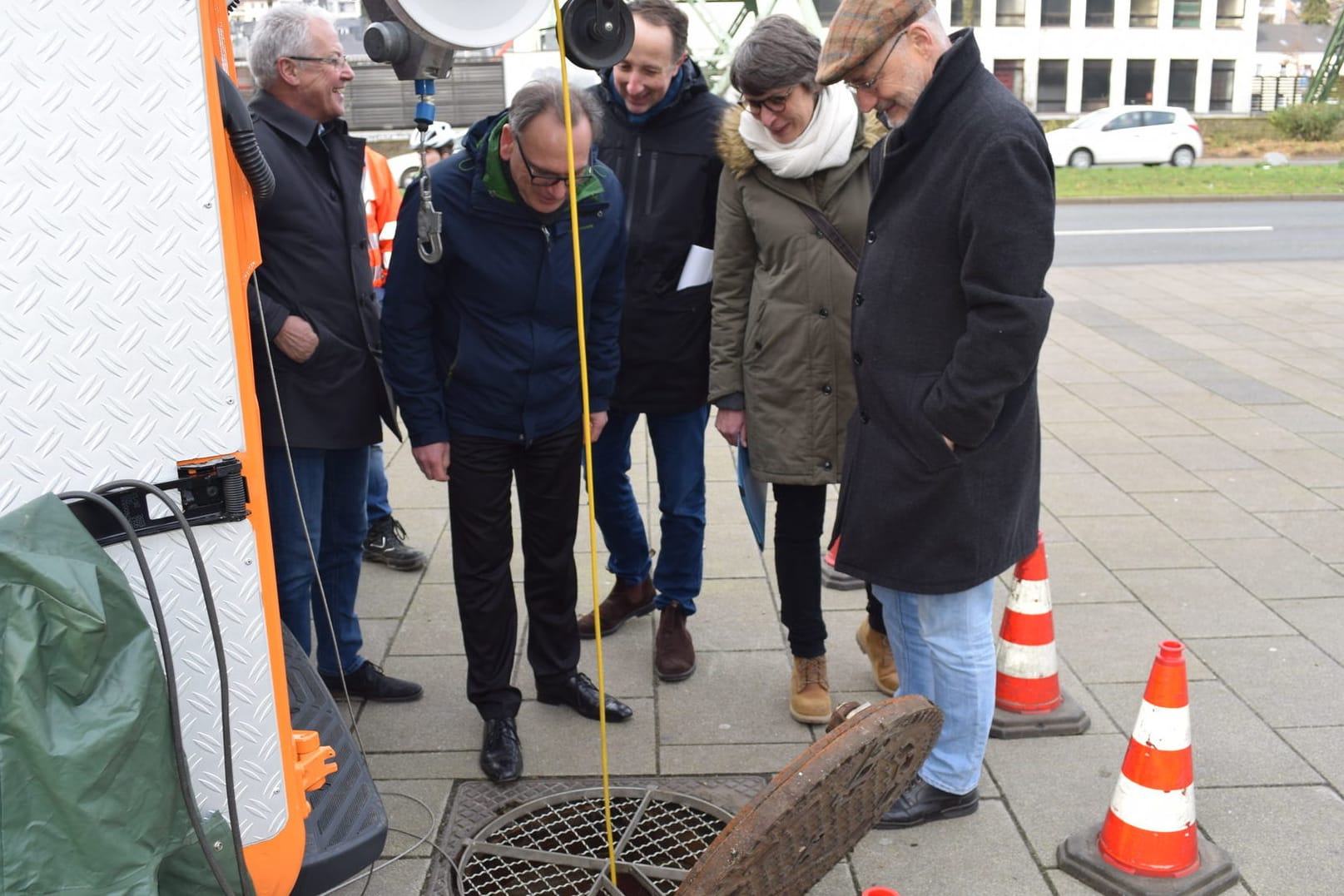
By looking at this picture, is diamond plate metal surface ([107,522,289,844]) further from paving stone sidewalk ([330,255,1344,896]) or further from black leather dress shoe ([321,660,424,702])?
black leather dress shoe ([321,660,424,702])

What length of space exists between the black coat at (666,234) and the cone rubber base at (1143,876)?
65.5 inches

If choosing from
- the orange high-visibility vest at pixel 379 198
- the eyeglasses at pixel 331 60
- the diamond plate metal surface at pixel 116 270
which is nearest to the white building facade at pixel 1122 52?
the orange high-visibility vest at pixel 379 198

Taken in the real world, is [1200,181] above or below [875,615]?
below

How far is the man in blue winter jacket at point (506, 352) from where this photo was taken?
3.21 m

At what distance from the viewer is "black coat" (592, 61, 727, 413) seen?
12.4 ft

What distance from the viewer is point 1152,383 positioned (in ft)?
26.0

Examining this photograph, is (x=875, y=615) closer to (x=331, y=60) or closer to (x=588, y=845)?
(x=588, y=845)

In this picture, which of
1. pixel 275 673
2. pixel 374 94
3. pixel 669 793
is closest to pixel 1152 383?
pixel 669 793

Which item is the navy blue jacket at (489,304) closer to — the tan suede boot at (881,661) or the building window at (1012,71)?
the tan suede boot at (881,661)

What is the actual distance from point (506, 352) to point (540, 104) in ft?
2.17

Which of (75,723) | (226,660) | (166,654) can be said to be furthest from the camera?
(226,660)

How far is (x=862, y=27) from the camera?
2.76m

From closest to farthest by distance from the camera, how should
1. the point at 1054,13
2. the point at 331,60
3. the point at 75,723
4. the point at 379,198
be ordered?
the point at 75,723
the point at 331,60
the point at 379,198
the point at 1054,13

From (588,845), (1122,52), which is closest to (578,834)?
(588,845)
